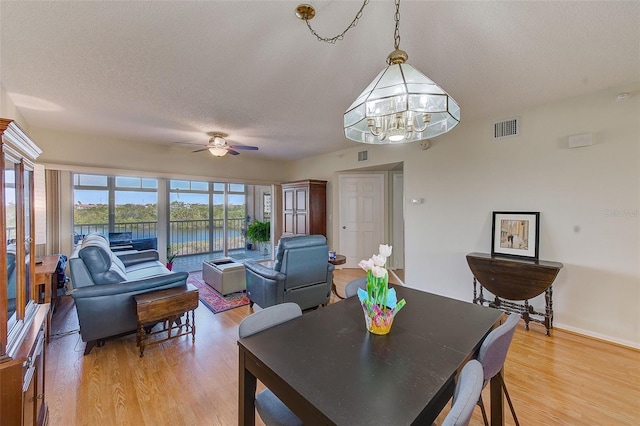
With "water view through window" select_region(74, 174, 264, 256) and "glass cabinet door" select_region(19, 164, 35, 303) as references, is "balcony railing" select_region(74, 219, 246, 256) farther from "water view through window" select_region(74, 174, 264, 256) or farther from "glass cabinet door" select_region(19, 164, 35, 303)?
"glass cabinet door" select_region(19, 164, 35, 303)

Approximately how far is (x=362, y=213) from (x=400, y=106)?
13.6ft

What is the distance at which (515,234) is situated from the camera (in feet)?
A: 10.1

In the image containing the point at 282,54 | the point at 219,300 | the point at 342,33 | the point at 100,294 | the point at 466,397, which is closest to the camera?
the point at 466,397

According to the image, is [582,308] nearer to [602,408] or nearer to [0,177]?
[602,408]

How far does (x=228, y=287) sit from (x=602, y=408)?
3.89 metres

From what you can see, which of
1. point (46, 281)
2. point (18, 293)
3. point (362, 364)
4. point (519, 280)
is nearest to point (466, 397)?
point (362, 364)

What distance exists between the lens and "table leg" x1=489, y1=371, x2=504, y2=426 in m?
1.45

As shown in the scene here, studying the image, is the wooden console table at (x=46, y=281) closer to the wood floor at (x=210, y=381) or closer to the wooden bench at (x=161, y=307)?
the wood floor at (x=210, y=381)

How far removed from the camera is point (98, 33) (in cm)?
173

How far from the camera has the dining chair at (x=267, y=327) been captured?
116 cm

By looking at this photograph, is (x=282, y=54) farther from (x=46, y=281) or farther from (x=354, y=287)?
(x=46, y=281)

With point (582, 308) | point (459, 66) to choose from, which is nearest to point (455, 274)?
point (582, 308)

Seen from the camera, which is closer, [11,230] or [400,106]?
[11,230]

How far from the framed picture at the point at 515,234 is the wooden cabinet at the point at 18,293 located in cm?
394
